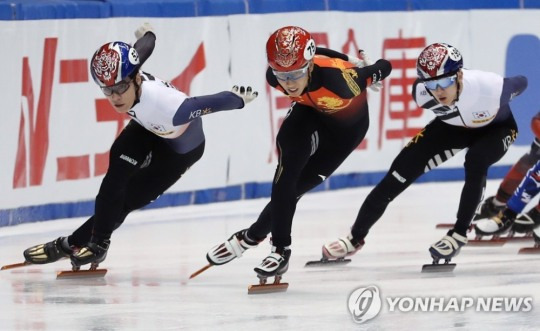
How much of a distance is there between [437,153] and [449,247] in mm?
624

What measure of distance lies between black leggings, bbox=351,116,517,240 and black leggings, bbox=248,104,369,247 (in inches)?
15.3

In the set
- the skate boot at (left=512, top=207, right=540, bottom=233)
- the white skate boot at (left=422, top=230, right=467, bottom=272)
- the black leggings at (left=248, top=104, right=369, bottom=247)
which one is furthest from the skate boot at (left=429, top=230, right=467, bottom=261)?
the skate boot at (left=512, top=207, right=540, bottom=233)

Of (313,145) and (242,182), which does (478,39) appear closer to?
(242,182)

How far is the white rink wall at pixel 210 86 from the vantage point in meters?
11.2

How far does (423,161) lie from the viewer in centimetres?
902

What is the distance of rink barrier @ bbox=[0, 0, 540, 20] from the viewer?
1135 centimetres

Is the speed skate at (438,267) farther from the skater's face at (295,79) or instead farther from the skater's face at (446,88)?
the skater's face at (295,79)

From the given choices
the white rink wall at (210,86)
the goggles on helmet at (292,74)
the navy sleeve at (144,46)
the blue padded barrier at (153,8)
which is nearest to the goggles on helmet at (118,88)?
the navy sleeve at (144,46)

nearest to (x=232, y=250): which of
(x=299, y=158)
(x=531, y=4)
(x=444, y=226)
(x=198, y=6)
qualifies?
(x=299, y=158)

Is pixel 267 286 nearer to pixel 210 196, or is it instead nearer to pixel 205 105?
pixel 205 105

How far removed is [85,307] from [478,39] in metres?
8.42

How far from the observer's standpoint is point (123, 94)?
27.0ft

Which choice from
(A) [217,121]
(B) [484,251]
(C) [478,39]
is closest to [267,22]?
(A) [217,121]

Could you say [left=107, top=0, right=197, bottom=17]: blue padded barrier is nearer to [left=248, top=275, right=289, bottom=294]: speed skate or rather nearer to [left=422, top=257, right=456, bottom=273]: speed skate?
[left=422, top=257, right=456, bottom=273]: speed skate
